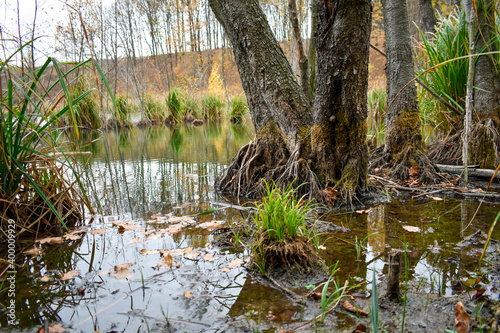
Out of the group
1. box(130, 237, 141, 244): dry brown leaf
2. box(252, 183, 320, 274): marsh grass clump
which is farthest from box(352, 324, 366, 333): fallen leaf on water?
box(130, 237, 141, 244): dry brown leaf

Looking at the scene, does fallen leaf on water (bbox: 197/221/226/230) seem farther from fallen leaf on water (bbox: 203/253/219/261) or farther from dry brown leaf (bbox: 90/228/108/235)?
dry brown leaf (bbox: 90/228/108/235)

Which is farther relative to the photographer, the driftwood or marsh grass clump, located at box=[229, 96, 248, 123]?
marsh grass clump, located at box=[229, 96, 248, 123]

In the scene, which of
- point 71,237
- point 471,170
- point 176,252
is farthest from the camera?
point 471,170

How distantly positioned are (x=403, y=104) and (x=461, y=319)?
318 cm

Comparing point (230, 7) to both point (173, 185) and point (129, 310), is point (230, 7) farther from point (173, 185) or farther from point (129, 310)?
point (129, 310)

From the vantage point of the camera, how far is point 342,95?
316cm

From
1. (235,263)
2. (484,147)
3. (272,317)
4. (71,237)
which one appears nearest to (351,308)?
(272,317)

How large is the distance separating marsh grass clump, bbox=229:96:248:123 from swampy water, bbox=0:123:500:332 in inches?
505

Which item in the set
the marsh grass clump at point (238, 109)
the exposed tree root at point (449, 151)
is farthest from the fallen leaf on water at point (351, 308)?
the marsh grass clump at point (238, 109)

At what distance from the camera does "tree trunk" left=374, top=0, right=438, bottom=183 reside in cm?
399

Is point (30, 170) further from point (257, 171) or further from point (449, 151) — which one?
point (449, 151)

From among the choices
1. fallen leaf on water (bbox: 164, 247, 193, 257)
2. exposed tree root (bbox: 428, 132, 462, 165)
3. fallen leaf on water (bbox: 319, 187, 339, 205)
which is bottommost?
fallen leaf on water (bbox: 164, 247, 193, 257)

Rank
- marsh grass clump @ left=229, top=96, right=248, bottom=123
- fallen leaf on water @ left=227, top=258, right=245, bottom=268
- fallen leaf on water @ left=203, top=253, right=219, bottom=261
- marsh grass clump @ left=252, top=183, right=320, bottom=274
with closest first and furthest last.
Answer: marsh grass clump @ left=252, top=183, right=320, bottom=274, fallen leaf on water @ left=227, top=258, right=245, bottom=268, fallen leaf on water @ left=203, top=253, right=219, bottom=261, marsh grass clump @ left=229, top=96, right=248, bottom=123

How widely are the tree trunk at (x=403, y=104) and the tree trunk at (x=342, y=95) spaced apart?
987 millimetres
